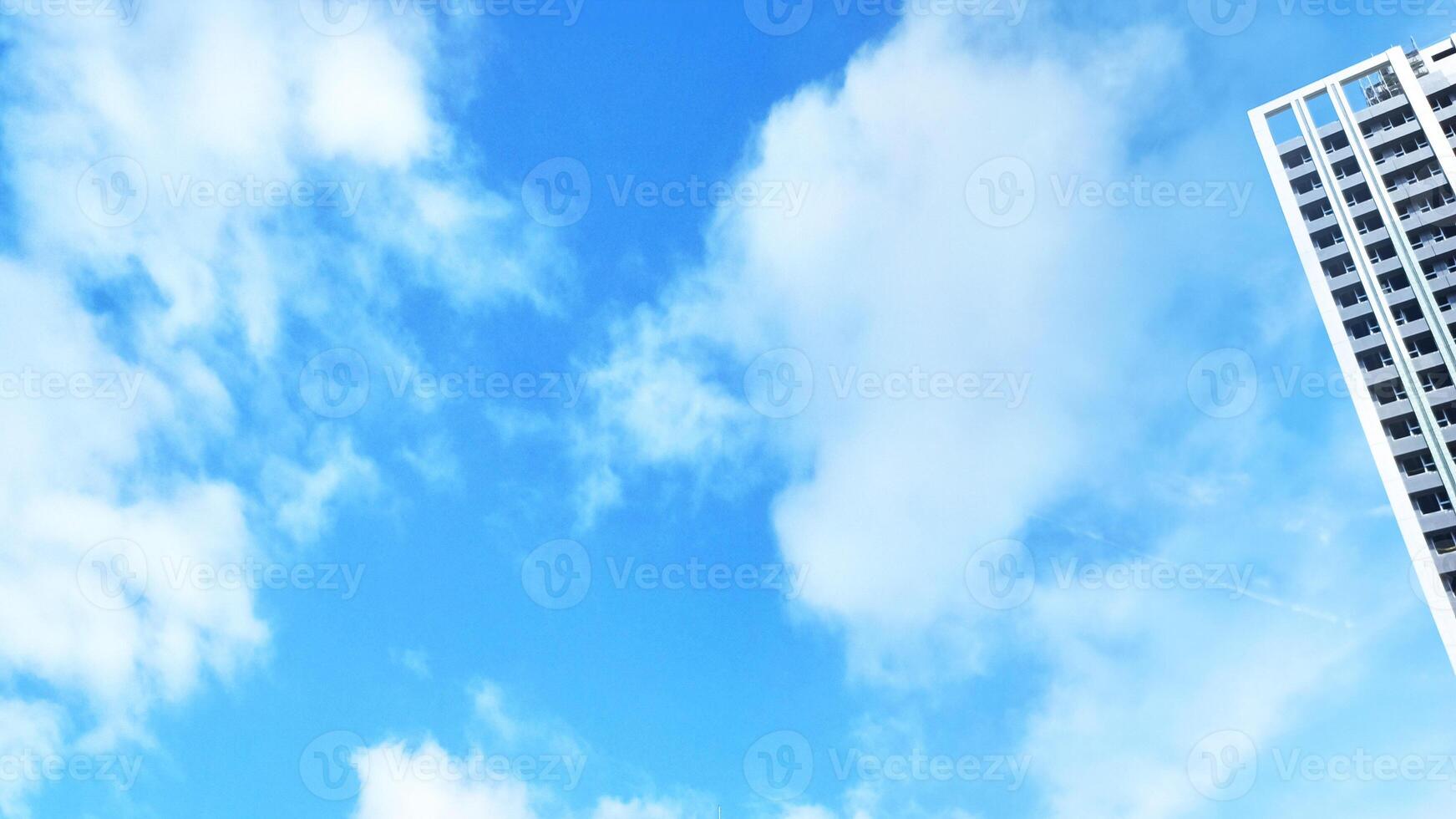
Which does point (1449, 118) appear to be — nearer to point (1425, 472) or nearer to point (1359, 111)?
point (1359, 111)

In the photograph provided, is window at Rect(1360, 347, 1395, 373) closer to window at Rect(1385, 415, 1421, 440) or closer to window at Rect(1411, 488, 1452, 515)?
window at Rect(1385, 415, 1421, 440)

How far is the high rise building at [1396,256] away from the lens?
161 ft

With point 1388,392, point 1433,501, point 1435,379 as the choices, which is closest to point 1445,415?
point 1435,379

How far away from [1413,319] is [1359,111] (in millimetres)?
14998

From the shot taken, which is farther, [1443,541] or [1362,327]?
[1362,327]

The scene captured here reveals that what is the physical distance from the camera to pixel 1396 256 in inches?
2140

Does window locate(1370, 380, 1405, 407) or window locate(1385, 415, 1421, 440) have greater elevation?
window locate(1370, 380, 1405, 407)

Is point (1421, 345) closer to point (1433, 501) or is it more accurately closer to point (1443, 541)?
point (1433, 501)

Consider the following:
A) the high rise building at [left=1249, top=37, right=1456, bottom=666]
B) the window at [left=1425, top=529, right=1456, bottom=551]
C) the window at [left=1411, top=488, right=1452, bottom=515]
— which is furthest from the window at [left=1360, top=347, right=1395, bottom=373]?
the window at [left=1425, top=529, right=1456, bottom=551]

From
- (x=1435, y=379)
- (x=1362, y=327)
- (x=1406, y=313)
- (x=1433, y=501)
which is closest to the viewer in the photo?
(x=1433, y=501)

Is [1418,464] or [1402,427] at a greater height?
[1402,427]

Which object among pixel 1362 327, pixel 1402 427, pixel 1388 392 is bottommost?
pixel 1402 427

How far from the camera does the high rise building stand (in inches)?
1927

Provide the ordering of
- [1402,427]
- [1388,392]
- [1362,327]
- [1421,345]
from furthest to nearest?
1. [1362,327]
2. [1388,392]
3. [1421,345]
4. [1402,427]
